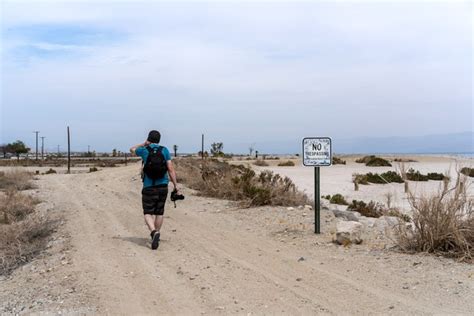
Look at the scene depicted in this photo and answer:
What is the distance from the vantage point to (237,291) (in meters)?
6.45

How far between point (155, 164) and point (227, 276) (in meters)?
2.58

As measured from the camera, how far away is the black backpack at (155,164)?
8820 millimetres

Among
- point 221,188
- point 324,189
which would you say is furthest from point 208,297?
point 324,189

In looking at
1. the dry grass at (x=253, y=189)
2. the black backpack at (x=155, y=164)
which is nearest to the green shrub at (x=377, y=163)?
the dry grass at (x=253, y=189)

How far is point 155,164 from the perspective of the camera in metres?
8.82

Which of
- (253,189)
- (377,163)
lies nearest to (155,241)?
(253,189)

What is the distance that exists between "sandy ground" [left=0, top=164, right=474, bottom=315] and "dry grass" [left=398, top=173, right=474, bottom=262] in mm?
319

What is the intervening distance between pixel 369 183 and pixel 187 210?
694 inches

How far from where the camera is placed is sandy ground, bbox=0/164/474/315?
5.97m

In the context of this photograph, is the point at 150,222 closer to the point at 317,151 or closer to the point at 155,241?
the point at 155,241

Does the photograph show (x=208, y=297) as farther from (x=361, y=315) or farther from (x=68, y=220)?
(x=68, y=220)

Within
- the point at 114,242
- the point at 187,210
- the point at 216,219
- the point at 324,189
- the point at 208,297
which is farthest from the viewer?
the point at 324,189

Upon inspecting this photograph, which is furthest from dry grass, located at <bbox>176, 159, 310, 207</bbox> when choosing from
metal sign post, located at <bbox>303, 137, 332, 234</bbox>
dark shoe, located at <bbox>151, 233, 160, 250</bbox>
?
dark shoe, located at <bbox>151, 233, 160, 250</bbox>

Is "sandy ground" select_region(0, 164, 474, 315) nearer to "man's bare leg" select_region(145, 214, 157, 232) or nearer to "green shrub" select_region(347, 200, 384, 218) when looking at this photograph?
"man's bare leg" select_region(145, 214, 157, 232)
